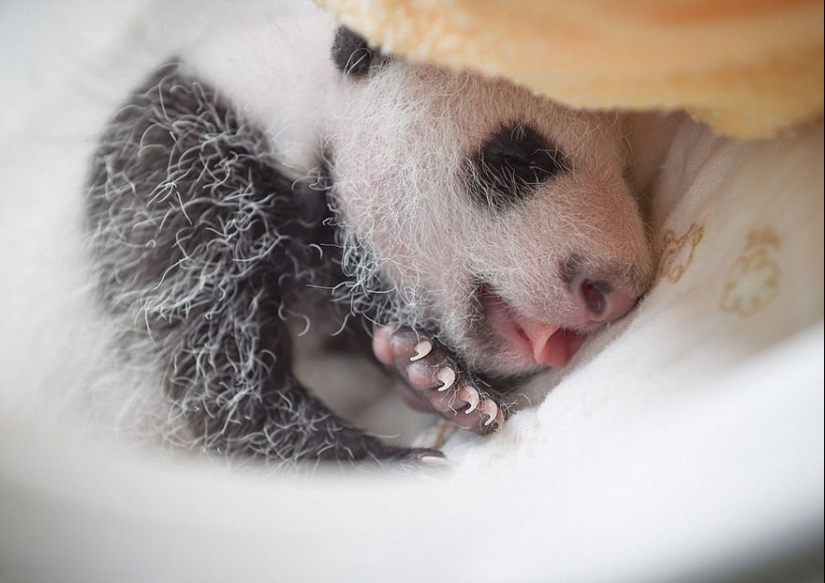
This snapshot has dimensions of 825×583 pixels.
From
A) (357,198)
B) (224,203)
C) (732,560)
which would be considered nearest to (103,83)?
(224,203)

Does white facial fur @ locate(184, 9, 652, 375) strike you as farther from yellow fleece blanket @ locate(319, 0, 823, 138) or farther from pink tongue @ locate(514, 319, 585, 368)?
yellow fleece blanket @ locate(319, 0, 823, 138)

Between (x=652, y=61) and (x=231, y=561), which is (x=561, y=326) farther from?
(x=231, y=561)

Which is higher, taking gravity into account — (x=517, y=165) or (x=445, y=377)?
(x=517, y=165)

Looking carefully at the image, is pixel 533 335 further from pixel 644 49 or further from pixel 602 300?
A: pixel 644 49

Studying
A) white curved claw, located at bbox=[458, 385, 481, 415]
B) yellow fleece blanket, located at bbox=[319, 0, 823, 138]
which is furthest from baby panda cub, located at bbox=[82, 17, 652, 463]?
yellow fleece blanket, located at bbox=[319, 0, 823, 138]

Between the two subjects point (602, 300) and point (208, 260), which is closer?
point (602, 300)

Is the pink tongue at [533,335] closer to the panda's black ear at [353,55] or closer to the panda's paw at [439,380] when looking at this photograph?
the panda's paw at [439,380]

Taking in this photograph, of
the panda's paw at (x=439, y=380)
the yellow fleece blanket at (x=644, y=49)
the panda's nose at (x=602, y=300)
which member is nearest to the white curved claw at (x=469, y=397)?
the panda's paw at (x=439, y=380)

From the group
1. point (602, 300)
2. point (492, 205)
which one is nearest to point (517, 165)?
point (492, 205)
